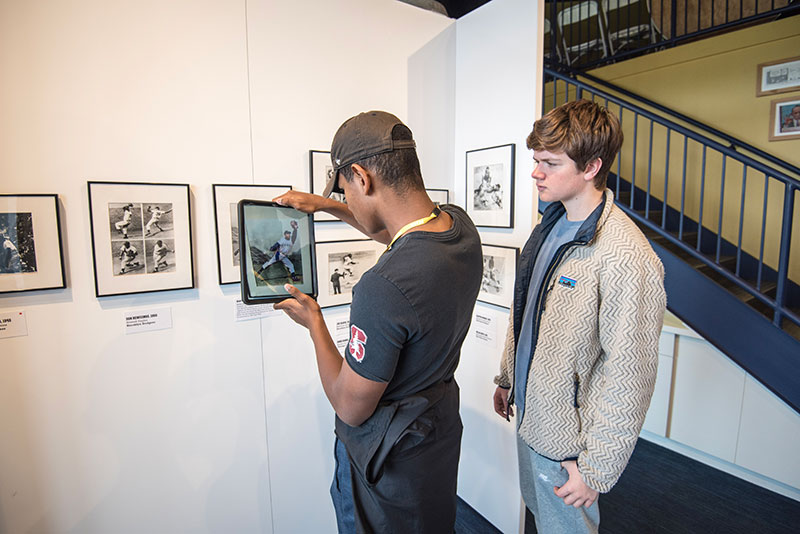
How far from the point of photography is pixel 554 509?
138cm

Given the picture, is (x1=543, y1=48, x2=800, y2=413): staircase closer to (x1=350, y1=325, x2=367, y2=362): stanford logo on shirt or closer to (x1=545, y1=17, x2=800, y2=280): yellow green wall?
(x1=545, y1=17, x2=800, y2=280): yellow green wall

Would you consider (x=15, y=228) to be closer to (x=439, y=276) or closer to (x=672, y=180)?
(x=439, y=276)

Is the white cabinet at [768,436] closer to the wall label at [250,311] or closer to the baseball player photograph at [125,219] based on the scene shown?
the wall label at [250,311]

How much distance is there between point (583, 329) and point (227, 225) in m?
1.41

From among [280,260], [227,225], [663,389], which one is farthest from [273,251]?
[663,389]

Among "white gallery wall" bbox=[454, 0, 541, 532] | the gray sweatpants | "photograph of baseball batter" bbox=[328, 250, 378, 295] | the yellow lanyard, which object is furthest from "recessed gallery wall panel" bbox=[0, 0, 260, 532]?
the gray sweatpants

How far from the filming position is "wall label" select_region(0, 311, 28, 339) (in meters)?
1.38

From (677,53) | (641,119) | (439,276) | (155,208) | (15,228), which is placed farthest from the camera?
(641,119)

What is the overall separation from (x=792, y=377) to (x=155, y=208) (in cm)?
343

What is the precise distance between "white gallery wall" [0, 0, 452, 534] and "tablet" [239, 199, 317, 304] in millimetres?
501

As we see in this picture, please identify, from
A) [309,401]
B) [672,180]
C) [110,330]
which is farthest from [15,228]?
[672,180]

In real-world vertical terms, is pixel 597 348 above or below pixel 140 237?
below

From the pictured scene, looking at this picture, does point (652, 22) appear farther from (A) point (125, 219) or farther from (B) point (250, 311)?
(A) point (125, 219)

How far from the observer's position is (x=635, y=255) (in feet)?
3.79
